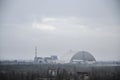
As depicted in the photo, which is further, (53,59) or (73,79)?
(53,59)

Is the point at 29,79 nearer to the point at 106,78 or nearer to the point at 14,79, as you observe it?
the point at 14,79

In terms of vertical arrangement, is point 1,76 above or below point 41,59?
below

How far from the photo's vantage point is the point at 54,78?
27.0 ft

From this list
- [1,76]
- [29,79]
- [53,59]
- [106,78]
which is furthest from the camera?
[53,59]

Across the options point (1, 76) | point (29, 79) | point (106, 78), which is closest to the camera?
point (1, 76)

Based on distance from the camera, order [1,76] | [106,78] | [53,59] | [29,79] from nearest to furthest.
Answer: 1. [1,76]
2. [29,79]
3. [106,78]
4. [53,59]

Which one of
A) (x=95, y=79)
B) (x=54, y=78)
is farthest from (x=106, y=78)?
(x=54, y=78)

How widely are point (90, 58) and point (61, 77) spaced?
50.2 ft

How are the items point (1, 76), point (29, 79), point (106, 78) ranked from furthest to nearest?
point (106, 78) < point (29, 79) < point (1, 76)

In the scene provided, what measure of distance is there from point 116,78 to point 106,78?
0.94 m

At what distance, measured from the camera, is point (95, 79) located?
798 centimetres

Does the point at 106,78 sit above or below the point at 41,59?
below

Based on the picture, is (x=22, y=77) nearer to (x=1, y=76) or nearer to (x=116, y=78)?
(x=1, y=76)

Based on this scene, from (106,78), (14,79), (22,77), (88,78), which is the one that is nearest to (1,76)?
(14,79)
